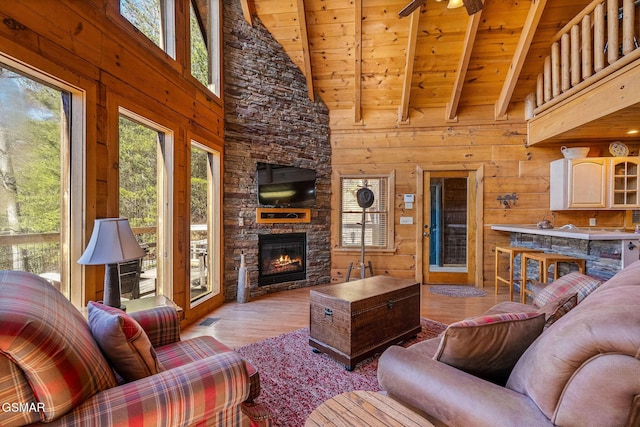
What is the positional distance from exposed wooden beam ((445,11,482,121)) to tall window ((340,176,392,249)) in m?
1.62

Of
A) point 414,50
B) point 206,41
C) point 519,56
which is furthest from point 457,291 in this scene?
point 206,41

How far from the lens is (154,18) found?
2914 mm

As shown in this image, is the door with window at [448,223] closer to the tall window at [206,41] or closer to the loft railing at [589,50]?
the loft railing at [589,50]

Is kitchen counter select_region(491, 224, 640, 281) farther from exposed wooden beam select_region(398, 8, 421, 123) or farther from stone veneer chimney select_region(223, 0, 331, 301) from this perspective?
stone veneer chimney select_region(223, 0, 331, 301)

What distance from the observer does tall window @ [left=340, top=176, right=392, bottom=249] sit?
5.32 m

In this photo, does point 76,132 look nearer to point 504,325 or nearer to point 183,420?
point 183,420

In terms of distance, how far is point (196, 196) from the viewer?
3645 millimetres

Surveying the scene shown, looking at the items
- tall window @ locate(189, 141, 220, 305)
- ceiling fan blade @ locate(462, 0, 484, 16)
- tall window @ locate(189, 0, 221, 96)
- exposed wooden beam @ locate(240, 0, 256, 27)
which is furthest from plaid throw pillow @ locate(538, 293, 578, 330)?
exposed wooden beam @ locate(240, 0, 256, 27)

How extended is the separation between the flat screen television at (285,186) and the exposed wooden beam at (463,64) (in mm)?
2618

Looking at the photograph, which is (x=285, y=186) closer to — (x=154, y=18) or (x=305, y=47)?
(x=305, y=47)

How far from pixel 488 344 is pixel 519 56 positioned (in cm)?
471

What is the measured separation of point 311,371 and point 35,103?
2644 millimetres

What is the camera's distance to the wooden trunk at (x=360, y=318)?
90.9 inches

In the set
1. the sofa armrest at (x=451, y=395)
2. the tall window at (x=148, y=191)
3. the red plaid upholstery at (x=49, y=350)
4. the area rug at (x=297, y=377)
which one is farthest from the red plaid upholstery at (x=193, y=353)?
the tall window at (x=148, y=191)
